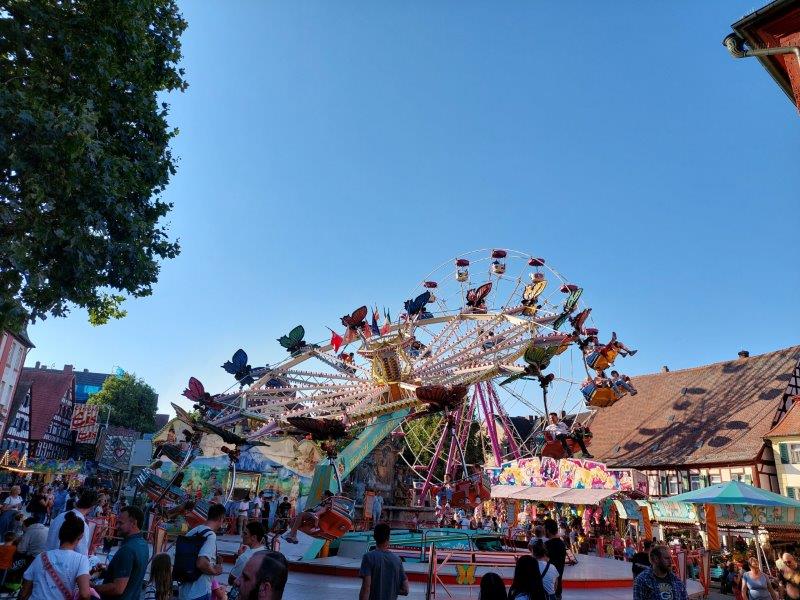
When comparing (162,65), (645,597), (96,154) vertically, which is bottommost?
(645,597)

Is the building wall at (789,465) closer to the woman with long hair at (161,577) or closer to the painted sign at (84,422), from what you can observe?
the woman with long hair at (161,577)

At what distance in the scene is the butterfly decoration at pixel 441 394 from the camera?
1426 centimetres

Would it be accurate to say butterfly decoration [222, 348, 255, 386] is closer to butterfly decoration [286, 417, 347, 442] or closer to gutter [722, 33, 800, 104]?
butterfly decoration [286, 417, 347, 442]

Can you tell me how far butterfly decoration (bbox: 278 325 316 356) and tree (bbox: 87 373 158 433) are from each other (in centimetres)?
5340

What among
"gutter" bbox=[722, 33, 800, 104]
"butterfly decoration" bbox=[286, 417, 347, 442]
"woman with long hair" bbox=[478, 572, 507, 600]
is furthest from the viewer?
"butterfly decoration" bbox=[286, 417, 347, 442]

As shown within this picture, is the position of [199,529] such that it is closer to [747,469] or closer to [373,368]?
[373,368]

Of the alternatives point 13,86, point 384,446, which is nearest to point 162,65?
point 13,86

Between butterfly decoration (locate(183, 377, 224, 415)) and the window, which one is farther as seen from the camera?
the window

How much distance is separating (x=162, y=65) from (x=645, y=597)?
1480 cm

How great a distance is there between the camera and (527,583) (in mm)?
4488

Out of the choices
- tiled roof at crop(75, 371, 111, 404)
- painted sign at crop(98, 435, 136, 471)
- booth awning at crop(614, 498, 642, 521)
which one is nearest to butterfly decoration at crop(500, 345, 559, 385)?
booth awning at crop(614, 498, 642, 521)

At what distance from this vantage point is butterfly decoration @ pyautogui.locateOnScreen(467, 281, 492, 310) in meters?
24.0

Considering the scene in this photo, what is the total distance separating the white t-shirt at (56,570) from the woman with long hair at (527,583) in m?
3.59

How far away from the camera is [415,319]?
22625 mm
